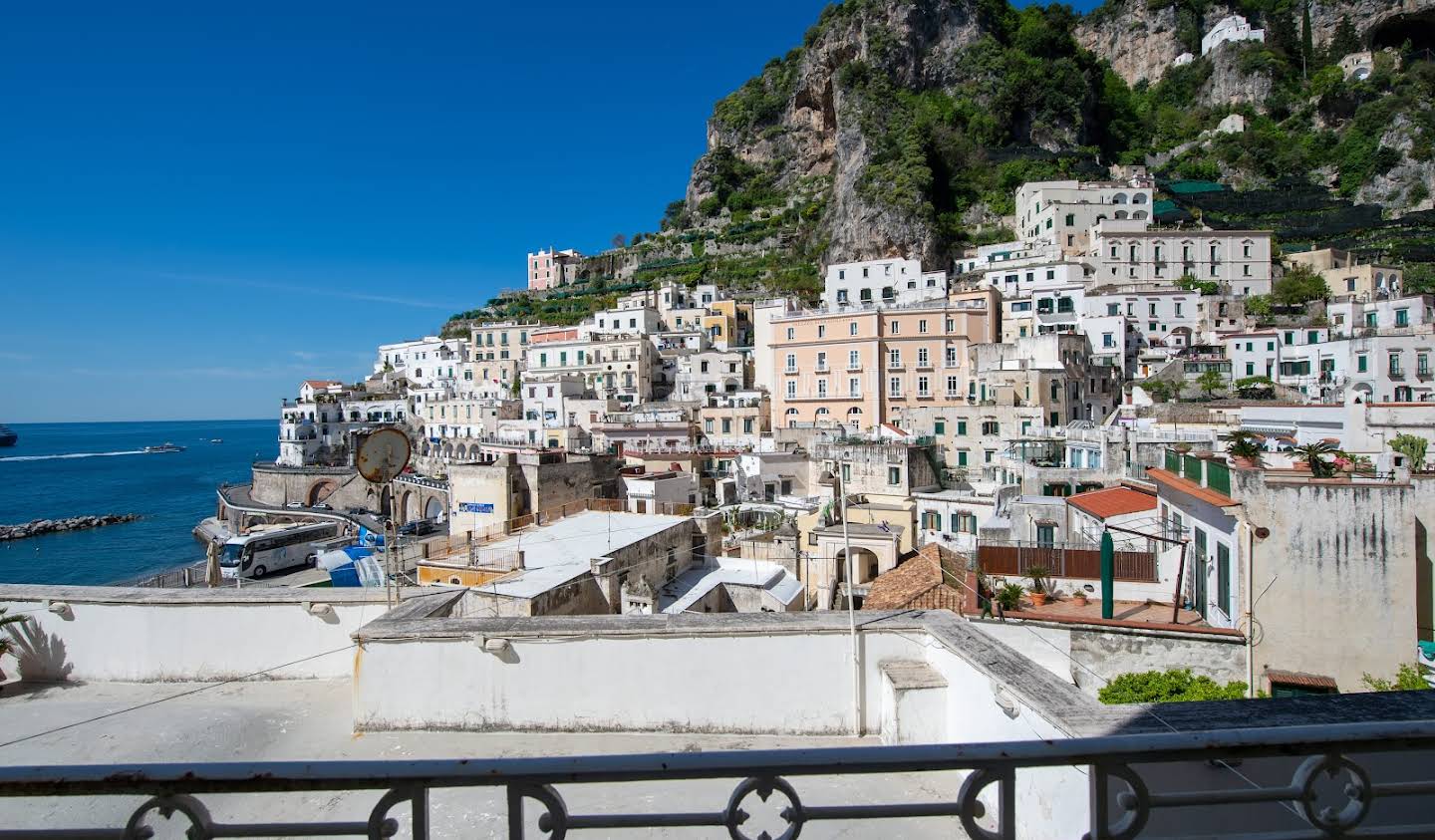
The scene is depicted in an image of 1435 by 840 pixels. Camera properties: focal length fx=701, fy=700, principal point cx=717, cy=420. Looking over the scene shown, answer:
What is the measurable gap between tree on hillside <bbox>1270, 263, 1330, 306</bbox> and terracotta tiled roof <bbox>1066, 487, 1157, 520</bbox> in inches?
1484

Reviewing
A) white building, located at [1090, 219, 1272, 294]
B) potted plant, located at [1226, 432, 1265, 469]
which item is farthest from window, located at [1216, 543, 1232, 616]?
white building, located at [1090, 219, 1272, 294]

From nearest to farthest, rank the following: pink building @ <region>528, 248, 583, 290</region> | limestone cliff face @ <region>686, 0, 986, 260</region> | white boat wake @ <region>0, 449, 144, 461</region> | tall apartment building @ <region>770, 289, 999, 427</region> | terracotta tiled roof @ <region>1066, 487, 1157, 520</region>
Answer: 1. terracotta tiled roof @ <region>1066, 487, 1157, 520</region>
2. tall apartment building @ <region>770, 289, 999, 427</region>
3. limestone cliff face @ <region>686, 0, 986, 260</region>
4. pink building @ <region>528, 248, 583, 290</region>
5. white boat wake @ <region>0, 449, 144, 461</region>

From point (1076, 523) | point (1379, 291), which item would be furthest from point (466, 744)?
point (1379, 291)

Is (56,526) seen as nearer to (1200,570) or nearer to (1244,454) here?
(1200,570)

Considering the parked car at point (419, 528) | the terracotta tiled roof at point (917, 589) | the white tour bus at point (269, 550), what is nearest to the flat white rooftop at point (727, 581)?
the terracotta tiled roof at point (917, 589)

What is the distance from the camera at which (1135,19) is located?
8038cm

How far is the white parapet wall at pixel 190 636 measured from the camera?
5.62 metres

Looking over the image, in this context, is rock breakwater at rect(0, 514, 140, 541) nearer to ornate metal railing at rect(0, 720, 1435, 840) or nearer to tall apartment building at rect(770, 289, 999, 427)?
tall apartment building at rect(770, 289, 999, 427)

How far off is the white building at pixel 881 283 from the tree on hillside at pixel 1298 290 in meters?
19.8

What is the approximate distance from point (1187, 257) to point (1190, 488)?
1716 inches

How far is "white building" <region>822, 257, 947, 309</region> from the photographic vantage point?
145 feet

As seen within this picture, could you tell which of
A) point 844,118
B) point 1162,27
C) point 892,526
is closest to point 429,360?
point 844,118

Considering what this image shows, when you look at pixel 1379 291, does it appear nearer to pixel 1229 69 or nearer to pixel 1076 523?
pixel 1076 523

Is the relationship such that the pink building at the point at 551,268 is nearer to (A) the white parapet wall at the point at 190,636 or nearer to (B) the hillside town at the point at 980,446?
(B) the hillside town at the point at 980,446
